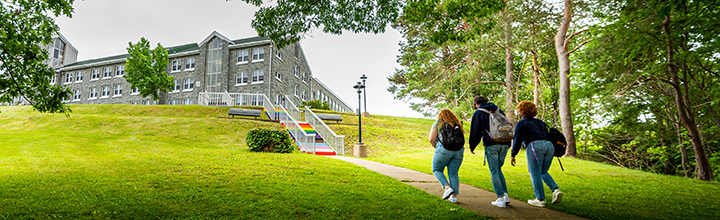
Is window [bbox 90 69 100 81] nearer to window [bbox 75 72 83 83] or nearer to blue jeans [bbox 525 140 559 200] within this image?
window [bbox 75 72 83 83]

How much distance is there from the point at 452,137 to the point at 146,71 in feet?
122

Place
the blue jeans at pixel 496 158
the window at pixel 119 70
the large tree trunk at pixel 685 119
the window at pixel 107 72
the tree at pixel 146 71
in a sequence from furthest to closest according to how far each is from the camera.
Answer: the window at pixel 107 72, the window at pixel 119 70, the tree at pixel 146 71, the large tree trunk at pixel 685 119, the blue jeans at pixel 496 158

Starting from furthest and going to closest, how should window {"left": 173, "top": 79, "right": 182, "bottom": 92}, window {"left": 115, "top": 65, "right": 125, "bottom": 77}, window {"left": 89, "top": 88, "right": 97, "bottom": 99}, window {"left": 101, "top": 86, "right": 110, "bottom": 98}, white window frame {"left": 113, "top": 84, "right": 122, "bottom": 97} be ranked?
1. window {"left": 89, "top": 88, "right": 97, "bottom": 99}
2. window {"left": 101, "top": 86, "right": 110, "bottom": 98}
3. window {"left": 115, "top": 65, "right": 125, "bottom": 77}
4. white window frame {"left": 113, "top": 84, "right": 122, "bottom": 97}
5. window {"left": 173, "top": 79, "right": 182, "bottom": 92}

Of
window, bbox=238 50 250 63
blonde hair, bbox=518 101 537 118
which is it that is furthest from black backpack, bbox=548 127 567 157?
window, bbox=238 50 250 63

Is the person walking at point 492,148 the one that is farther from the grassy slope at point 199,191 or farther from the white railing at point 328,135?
the white railing at point 328,135

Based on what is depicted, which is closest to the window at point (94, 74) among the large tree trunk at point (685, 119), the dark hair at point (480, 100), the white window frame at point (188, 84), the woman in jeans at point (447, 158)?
the white window frame at point (188, 84)

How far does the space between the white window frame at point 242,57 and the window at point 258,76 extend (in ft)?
6.54

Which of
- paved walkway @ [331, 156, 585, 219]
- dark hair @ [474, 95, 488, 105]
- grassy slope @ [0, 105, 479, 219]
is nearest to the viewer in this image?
grassy slope @ [0, 105, 479, 219]

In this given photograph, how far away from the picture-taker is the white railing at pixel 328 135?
16.1 metres

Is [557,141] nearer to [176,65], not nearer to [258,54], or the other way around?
[258,54]

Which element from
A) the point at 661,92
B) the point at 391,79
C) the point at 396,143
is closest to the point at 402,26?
the point at 391,79

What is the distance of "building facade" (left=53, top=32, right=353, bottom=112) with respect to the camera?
113 ft

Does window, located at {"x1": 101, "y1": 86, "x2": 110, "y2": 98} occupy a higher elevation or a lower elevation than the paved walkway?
higher

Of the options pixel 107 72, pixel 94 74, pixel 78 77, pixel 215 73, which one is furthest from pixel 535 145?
pixel 78 77
